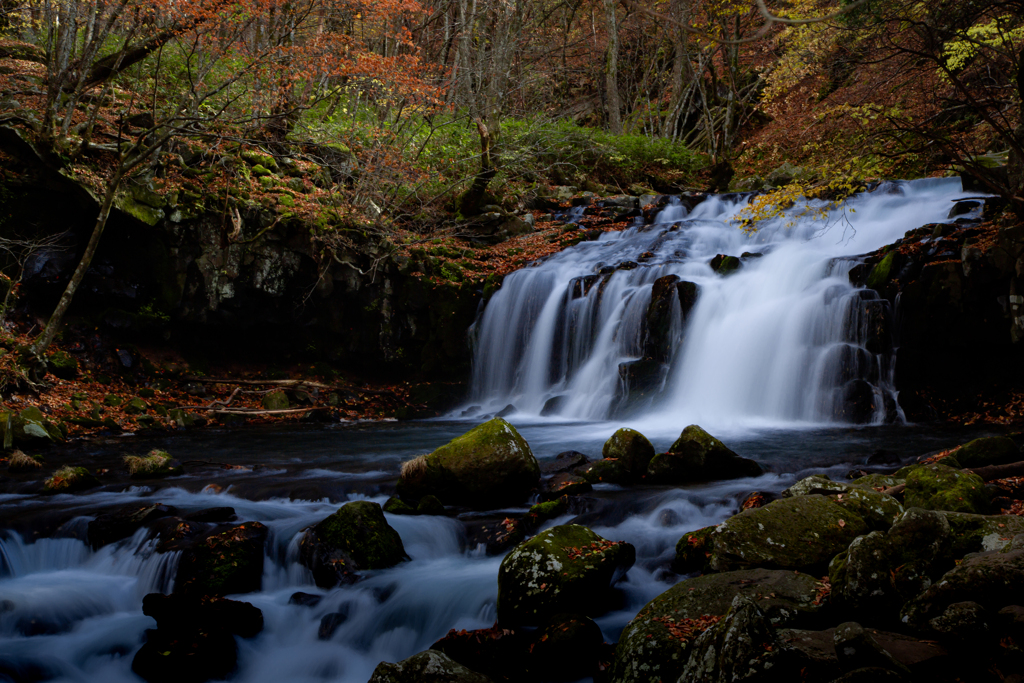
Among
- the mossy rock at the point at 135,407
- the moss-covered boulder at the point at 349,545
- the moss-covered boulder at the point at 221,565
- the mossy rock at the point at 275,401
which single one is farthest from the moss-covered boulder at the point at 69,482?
the mossy rock at the point at 275,401

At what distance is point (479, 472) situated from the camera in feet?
20.9

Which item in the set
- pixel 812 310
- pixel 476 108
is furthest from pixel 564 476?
pixel 476 108

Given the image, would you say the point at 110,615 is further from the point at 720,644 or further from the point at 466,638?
the point at 720,644

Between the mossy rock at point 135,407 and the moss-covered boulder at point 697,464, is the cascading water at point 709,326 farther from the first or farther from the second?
the mossy rock at point 135,407

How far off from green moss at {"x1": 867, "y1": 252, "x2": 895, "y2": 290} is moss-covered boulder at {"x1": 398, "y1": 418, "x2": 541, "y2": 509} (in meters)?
7.68

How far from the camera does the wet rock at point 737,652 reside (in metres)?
2.89

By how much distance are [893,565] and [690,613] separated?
119 cm

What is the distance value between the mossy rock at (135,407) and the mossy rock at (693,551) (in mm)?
10440

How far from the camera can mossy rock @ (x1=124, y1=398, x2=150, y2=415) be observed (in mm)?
11516

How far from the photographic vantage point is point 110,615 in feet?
16.2

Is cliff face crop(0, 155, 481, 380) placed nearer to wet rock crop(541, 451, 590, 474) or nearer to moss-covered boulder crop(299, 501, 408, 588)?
wet rock crop(541, 451, 590, 474)

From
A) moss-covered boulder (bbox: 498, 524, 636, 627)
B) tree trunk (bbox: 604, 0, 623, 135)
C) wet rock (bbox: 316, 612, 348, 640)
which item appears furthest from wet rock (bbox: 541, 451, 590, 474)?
tree trunk (bbox: 604, 0, 623, 135)

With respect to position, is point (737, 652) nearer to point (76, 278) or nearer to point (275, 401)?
point (76, 278)

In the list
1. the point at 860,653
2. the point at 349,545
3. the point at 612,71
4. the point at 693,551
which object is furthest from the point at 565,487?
the point at 612,71
